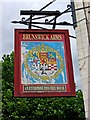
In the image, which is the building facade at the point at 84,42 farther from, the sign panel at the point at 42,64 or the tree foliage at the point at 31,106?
the tree foliage at the point at 31,106

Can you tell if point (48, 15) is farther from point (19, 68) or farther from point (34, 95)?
point (34, 95)

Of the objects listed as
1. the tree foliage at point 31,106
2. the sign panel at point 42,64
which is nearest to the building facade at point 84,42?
the sign panel at point 42,64

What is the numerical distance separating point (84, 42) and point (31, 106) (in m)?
12.4

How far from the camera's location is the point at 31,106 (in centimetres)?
1695

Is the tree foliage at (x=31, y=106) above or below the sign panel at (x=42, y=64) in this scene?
below

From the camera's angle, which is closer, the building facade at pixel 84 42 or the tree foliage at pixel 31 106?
the building facade at pixel 84 42

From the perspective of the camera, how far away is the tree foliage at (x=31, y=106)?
54.0 ft

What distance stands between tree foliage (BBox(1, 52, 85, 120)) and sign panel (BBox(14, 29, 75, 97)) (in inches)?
459

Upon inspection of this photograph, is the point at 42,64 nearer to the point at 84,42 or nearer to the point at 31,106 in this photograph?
the point at 84,42

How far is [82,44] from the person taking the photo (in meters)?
4.93

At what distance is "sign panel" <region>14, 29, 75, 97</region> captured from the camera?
455 cm

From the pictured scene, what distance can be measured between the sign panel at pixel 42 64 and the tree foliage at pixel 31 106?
11653mm

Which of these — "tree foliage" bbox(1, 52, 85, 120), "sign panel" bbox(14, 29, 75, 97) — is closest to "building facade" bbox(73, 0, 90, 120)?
"sign panel" bbox(14, 29, 75, 97)

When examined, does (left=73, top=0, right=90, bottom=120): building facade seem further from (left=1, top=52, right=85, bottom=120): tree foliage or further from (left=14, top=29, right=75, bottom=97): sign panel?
(left=1, top=52, right=85, bottom=120): tree foliage
